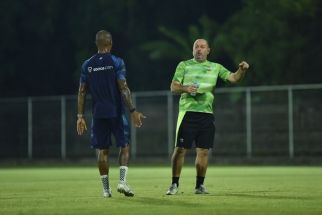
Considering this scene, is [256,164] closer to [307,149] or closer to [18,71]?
[307,149]

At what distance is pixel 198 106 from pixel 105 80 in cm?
168

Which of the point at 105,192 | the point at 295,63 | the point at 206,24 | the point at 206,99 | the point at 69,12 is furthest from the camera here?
the point at 69,12

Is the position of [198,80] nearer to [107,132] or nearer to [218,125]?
[107,132]

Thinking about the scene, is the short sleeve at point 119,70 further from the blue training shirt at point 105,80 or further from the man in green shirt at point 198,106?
the man in green shirt at point 198,106

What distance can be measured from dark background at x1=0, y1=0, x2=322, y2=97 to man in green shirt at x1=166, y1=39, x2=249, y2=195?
28.3 meters

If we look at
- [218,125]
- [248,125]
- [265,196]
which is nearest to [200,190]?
[265,196]

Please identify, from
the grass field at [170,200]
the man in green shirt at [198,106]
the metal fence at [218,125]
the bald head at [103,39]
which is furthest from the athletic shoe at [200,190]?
the metal fence at [218,125]

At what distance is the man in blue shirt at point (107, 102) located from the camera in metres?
14.7

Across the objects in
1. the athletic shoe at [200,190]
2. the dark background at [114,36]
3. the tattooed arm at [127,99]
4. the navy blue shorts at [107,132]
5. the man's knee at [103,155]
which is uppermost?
the dark background at [114,36]

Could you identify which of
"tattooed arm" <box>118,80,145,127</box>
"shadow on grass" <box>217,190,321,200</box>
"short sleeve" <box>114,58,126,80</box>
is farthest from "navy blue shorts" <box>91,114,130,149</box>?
"shadow on grass" <box>217,190,321,200</box>

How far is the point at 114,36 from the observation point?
53375 mm

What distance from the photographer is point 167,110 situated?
37.0 metres

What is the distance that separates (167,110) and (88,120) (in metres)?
3.05

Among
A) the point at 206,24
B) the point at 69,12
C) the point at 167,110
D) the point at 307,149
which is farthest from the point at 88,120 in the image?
the point at 69,12
